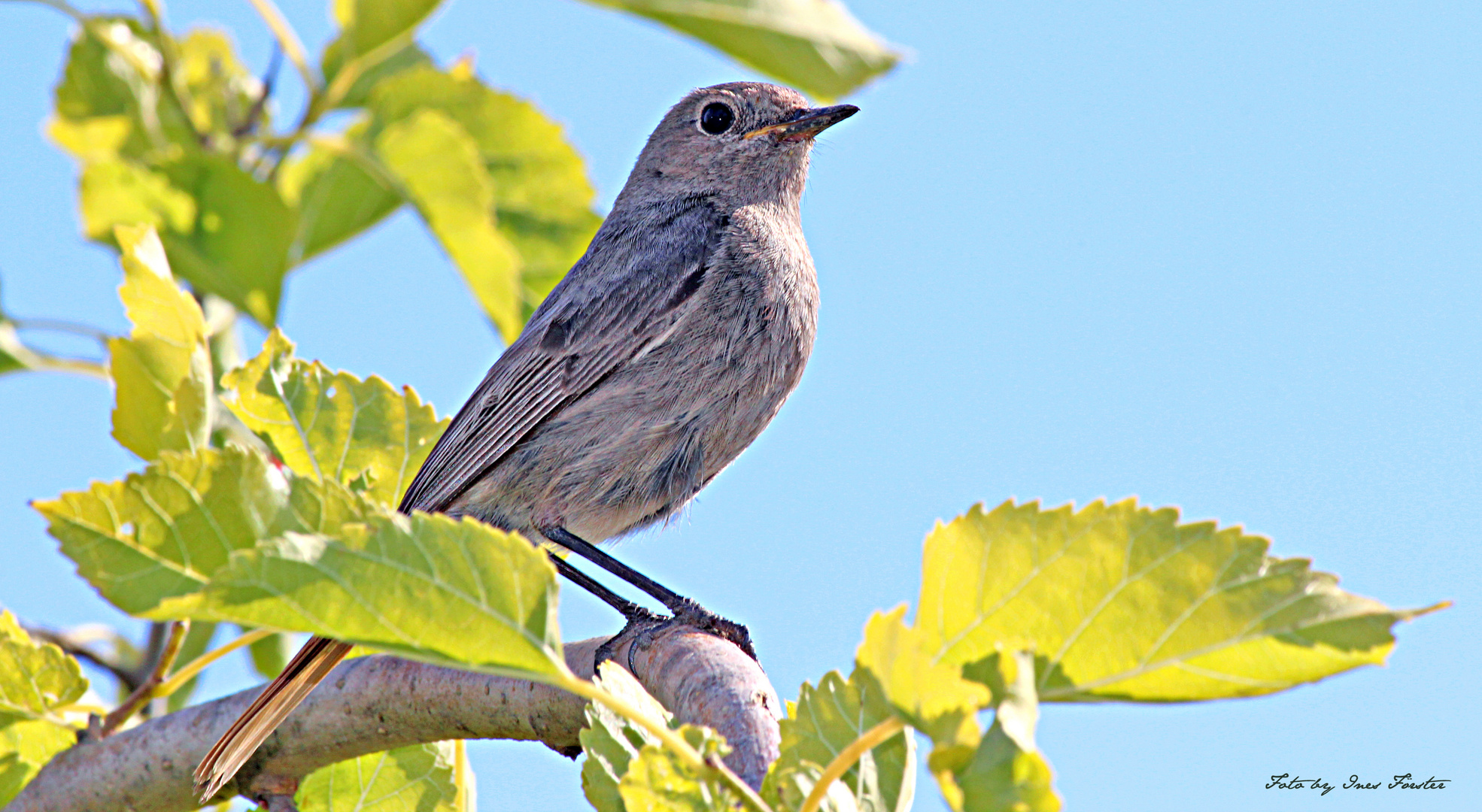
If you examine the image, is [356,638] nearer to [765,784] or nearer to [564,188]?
[765,784]

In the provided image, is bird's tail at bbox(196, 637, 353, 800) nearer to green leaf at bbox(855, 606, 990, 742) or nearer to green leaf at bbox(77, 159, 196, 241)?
green leaf at bbox(77, 159, 196, 241)

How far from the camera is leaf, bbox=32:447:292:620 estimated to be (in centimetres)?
165

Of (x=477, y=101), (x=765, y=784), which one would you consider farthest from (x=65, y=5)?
(x=765, y=784)

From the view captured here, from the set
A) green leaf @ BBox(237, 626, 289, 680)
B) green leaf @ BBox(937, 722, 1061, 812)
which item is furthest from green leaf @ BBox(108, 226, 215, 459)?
green leaf @ BBox(937, 722, 1061, 812)

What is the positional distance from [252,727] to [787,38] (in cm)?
221

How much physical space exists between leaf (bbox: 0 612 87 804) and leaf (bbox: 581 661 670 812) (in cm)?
165

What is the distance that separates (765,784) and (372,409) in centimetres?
180

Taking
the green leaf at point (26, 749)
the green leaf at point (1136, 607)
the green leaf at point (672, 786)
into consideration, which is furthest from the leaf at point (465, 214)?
the green leaf at point (1136, 607)

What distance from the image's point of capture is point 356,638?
5.30 ft

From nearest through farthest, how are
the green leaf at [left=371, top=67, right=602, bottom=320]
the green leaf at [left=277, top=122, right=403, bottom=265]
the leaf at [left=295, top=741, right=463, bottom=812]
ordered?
the leaf at [left=295, top=741, right=463, bottom=812]
the green leaf at [left=371, top=67, right=602, bottom=320]
the green leaf at [left=277, top=122, right=403, bottom=265]

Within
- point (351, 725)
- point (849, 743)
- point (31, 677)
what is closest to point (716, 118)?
point (351, 725)

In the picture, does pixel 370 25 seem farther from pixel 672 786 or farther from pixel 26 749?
pixel 672 786

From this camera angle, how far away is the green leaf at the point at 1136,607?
1.56 m

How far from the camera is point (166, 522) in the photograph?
5.58 feet
